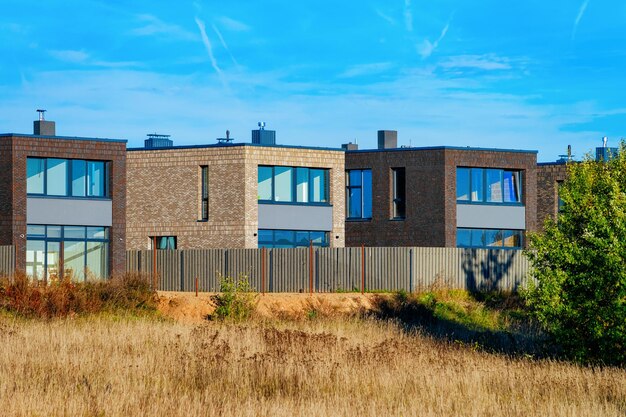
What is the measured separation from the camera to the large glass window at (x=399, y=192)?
166 feet

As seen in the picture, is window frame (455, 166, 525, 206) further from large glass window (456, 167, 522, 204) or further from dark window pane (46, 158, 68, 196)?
dark window pane (46, 158, 68, 196)

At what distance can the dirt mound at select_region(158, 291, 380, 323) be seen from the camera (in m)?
38.3

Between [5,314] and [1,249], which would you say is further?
[1,249]

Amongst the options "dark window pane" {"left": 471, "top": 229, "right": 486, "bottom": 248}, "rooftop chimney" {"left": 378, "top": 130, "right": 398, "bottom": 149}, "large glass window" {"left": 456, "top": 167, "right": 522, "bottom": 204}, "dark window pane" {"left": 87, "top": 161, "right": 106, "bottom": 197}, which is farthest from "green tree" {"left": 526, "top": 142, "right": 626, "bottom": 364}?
"rooftop chimney" {"left": 378, "top": 130, "right": 398, "bottom": 149}

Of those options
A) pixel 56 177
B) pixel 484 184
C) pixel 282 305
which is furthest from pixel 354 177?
pixel 56 177

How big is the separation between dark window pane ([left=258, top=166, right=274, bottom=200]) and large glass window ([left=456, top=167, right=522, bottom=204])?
8457 millimetres

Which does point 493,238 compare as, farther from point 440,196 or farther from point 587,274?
point 587,274

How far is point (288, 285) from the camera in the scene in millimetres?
43781

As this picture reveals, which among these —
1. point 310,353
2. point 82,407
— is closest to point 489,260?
point 310,353

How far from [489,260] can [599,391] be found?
26.3 meters

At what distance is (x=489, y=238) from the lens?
51.0 meters

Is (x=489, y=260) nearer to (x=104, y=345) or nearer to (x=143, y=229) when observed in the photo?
(x=143, y=229)

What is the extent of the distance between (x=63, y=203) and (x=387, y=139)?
17.2 meters

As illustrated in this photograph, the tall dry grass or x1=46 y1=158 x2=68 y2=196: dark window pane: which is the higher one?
x1=46 y1=158 x2=68 y2=196: dark window pane
